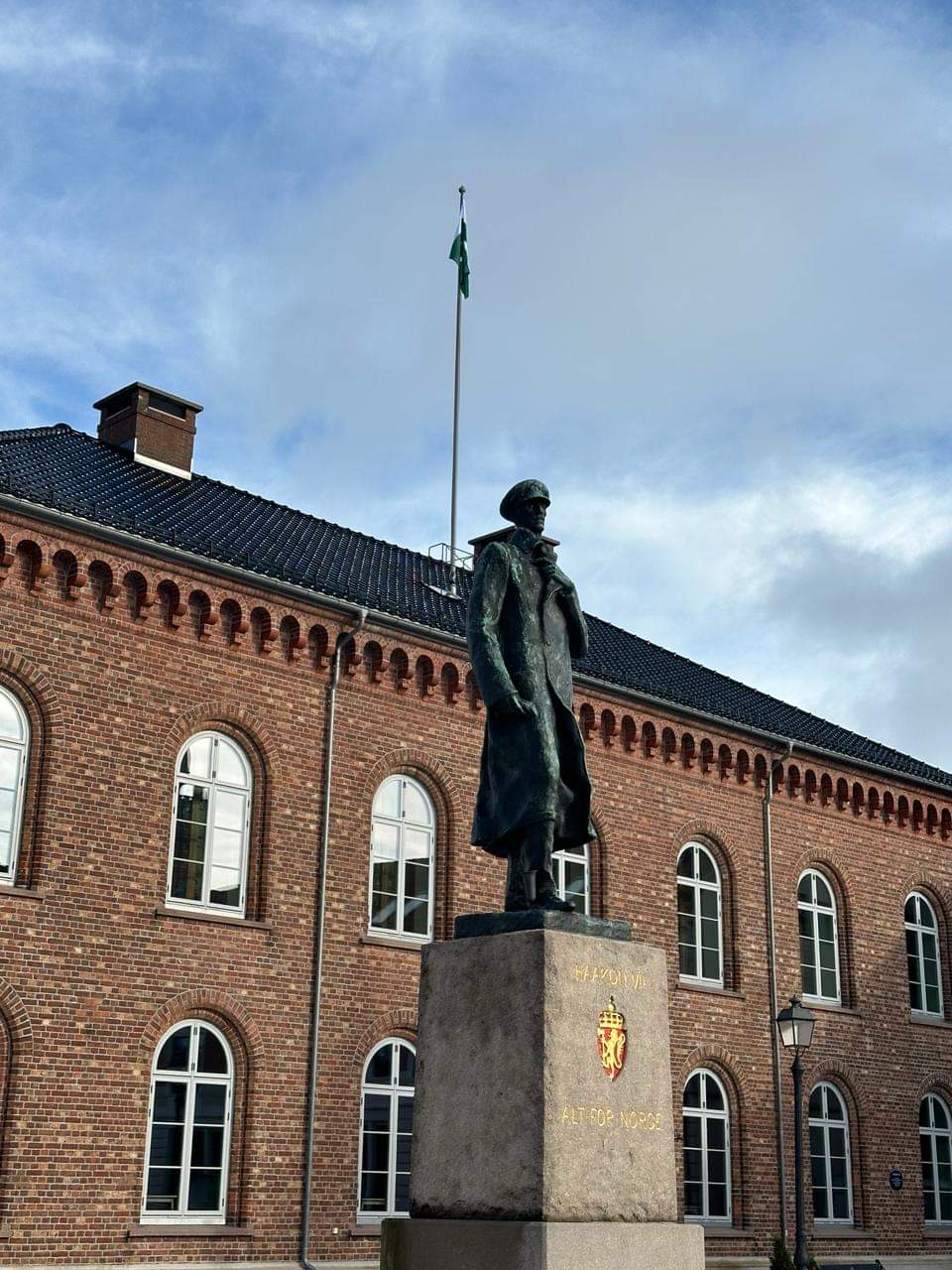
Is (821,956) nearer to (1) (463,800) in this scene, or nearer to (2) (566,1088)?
(1) (463,800)

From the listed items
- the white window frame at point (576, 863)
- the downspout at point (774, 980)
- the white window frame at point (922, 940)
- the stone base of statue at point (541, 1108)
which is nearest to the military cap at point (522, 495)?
the stone base of statue at point (541, 1108)

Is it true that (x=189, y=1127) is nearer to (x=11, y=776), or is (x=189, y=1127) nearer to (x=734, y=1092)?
(x=11, y=776)

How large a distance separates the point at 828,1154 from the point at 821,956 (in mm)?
2976

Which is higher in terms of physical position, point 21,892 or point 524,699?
point 21,892

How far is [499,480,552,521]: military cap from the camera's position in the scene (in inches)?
355

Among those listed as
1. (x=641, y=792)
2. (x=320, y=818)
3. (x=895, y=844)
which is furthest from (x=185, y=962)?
(x=895, y=844)

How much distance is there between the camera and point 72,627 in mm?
17641

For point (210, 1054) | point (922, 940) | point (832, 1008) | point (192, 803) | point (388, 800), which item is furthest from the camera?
point (922, 940)

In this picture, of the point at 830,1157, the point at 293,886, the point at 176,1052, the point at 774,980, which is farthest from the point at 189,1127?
the point at 830,1157

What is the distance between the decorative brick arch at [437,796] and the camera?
2025cm

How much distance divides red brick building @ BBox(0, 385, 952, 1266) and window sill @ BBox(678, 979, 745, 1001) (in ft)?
0.19

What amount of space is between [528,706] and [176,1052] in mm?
10565

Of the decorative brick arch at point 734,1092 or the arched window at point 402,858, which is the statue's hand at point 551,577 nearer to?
the arched window at point 402,858

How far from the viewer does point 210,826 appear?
18500mm
